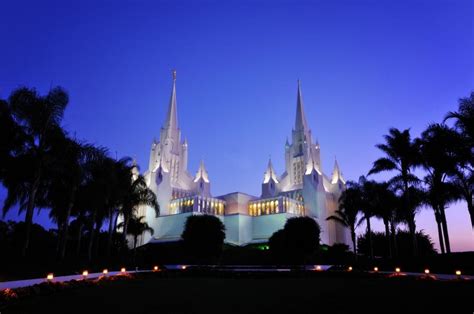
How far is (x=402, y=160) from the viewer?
23.7m

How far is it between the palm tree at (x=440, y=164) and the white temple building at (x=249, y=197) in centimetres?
2685

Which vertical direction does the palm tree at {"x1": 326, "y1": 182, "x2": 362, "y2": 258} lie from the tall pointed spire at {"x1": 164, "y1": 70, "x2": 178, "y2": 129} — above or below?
below

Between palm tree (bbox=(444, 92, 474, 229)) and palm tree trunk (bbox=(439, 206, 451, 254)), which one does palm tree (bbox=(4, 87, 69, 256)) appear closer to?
palm tree (bbox=(444, 92, 474, 229))

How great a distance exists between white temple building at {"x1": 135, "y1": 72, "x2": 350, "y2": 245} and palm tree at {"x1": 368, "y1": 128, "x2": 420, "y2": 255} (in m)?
24.3

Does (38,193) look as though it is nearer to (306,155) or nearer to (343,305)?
(343,305)

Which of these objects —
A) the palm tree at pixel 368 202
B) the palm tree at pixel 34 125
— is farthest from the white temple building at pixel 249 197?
the palm tree at pixel 34 125

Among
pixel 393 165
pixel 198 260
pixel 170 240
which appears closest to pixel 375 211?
pixel 393 165

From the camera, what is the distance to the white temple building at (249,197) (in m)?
49.1

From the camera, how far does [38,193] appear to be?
18.1 meters

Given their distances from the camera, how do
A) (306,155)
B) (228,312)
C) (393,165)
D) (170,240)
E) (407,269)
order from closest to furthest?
(228,312), (407,269), (393,165), (170,240), (306,155)

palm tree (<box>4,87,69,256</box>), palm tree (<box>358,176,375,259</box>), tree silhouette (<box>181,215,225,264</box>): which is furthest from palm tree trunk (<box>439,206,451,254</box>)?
palm tree (<box>4,87,69,256</box>)

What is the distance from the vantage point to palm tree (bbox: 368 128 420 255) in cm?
2323

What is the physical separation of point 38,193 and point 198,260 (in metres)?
15.9

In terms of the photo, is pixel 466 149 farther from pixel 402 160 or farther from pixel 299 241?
pixel 299 241
